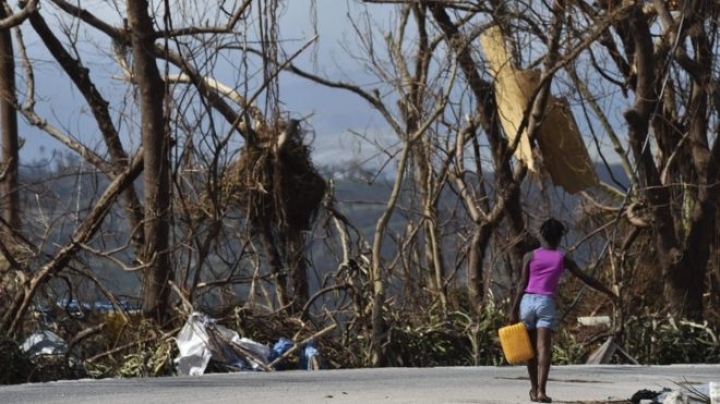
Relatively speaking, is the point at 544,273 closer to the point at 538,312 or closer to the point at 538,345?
the point at 538,312

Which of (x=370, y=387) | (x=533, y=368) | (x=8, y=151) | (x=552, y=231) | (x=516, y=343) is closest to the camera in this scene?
(x=516, y=343)

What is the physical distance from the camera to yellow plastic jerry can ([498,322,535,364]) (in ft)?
33.6

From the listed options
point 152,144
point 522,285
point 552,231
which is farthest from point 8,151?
point 552,231

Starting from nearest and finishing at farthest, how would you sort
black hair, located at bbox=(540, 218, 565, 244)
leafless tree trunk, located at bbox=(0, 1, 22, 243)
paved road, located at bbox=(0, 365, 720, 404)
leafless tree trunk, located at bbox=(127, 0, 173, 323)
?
black hair, located at bbox=(540, 218, 565, 244) < paved road, located at bbox=(0, 365, 720, 404) < leafless tree trunk, located at bbox=(127, 0, 173, 323) < leafless tree trunk, located at bbox=(0, 1, 22, 243)

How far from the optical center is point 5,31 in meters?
17.4

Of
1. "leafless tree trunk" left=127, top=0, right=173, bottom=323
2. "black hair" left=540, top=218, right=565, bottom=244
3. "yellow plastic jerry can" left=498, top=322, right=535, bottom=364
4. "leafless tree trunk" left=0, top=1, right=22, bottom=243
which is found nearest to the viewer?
"yellow plastic jerry can" left=498, top=322, right=535, bottom=364

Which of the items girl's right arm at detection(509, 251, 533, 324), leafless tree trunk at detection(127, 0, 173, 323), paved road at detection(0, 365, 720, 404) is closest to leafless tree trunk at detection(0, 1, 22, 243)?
leafless tree trunk at detection(127, 0, 173, 323)

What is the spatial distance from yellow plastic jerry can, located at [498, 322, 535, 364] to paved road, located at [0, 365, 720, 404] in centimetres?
51

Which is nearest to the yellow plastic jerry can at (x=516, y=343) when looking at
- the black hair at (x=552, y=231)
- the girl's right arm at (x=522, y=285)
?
the girl's right arm at (x=522, y=285)

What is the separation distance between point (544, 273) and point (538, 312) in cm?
29

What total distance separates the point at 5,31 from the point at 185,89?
2861 mm

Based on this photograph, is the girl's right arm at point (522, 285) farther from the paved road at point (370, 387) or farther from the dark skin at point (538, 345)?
the paved road at point (370, 387)

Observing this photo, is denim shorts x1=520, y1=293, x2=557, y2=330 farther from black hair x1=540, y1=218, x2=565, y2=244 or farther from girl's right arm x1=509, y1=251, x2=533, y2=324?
black hair x1=540, y1=218, x2=565, y2=244

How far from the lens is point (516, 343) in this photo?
1026cm
